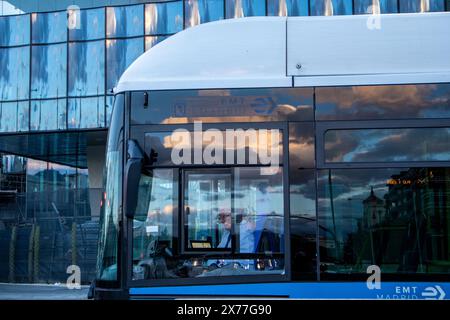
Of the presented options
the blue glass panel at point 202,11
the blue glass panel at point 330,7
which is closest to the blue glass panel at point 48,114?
the blue glass panel at point 202,11

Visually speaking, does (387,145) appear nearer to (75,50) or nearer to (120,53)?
(120,53)

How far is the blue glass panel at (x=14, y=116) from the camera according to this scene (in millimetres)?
26203

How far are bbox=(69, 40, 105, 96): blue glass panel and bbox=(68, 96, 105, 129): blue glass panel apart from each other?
1.07 ft

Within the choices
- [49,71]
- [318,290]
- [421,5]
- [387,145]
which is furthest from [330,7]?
[318,290]

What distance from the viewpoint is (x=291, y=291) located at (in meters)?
4.59

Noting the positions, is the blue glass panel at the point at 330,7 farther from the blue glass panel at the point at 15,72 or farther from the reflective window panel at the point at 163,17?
the blue glass panel at the point at 15,72

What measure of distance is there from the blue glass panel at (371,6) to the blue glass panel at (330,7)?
0.30 m

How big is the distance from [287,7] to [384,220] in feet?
68.1

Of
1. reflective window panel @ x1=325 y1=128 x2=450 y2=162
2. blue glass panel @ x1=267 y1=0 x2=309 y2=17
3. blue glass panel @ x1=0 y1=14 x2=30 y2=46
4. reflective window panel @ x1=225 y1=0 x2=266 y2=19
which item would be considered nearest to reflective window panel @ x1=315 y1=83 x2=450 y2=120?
reflective window panel @ x1=325 y1=128 x2=450 y2=162

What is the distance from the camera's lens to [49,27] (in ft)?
86.3

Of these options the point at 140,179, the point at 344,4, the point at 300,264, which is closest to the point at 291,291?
the point at 300,264

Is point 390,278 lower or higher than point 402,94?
lower

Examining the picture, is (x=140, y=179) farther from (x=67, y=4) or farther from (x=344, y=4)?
(x=67, y=4)

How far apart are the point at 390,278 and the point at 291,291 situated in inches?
29.2
